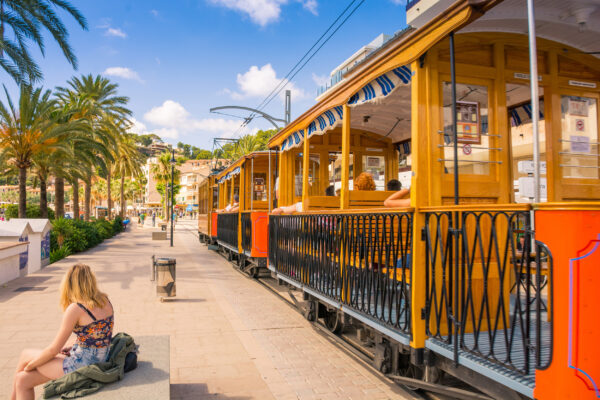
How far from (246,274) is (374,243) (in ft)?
24.8

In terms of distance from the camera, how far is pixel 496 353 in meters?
3.00

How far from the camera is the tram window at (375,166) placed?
708cm

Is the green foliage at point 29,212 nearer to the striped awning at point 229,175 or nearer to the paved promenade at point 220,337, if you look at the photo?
the striped awning at point 229,175

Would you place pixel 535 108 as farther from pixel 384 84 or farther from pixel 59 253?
pixel 59 253

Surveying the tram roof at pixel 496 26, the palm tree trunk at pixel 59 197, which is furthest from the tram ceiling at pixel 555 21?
the palm tree trunk at pixel 59 197

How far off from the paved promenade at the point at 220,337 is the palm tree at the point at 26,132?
6268 millimetres

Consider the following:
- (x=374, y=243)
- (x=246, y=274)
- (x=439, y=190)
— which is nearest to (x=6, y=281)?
(x=246, y=274)

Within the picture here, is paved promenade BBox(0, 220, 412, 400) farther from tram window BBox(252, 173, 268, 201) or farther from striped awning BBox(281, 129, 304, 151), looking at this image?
striped awning BBox(281, 129, 304, 151)

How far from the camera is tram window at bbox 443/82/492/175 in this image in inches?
145

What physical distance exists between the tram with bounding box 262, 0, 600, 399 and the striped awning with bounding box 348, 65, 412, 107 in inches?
0.7

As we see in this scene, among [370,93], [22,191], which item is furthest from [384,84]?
[22,191]

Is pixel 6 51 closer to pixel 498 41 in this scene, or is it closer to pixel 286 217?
pixel 286 217

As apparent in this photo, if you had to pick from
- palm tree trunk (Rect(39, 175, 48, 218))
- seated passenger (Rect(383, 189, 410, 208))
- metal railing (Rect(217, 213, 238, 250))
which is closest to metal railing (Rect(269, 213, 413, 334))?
seated passenger (Rect(383, 189, 410, 208))

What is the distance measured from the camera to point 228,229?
521 inches
